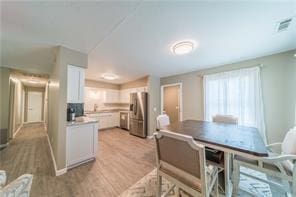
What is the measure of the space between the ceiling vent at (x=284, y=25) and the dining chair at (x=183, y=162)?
2513mm

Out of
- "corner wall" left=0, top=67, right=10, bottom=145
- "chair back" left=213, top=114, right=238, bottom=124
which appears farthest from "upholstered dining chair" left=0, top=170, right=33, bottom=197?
"corner wall" left=0, top=67, right=10, bottom=145

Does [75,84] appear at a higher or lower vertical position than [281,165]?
higher

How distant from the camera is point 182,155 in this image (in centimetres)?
123

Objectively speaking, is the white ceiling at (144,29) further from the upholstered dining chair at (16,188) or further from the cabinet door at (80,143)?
the upholstered dining chair at (16,188)

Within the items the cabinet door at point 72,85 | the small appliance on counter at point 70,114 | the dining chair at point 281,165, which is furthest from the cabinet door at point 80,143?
the dining chair at point 281,165

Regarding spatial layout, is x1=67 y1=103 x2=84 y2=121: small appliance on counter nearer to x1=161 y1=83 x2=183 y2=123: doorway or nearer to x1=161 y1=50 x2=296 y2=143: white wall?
x1=161 y1=83 x2=183 y2=123: doorway

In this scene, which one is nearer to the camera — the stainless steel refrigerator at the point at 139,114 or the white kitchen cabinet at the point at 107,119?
the stainless steel refrigerator at the point at 139,114

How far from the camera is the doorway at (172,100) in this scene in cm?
491

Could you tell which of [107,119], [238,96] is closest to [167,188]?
[238,96]

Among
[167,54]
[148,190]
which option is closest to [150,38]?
[167,54]

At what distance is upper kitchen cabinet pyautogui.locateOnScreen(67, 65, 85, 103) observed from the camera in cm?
273

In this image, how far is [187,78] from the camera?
4504 millimetres

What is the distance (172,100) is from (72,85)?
359 centimetres

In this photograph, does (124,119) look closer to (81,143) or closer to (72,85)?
(81,143)
